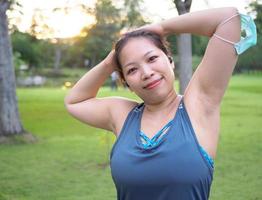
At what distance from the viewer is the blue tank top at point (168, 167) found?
5.47 ft

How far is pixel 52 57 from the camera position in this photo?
60.9 meters

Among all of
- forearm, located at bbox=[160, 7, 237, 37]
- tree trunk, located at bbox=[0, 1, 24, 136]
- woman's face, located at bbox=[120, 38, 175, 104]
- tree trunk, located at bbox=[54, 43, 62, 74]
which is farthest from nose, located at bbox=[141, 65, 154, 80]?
tree trunk, located at bbox=[54, 43, 62, 74]

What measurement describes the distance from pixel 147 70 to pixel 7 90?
8286 millimetres

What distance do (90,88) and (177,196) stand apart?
728mm

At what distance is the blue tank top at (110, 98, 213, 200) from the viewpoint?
1.67 metres

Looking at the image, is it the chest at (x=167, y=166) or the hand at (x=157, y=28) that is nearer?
the chest at (x=167, y=166)

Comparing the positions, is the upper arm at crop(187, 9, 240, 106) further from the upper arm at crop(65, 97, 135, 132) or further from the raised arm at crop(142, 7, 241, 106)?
the upper arm at crop(65, 97, 135, 132)

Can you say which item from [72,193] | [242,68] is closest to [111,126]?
[72,193]

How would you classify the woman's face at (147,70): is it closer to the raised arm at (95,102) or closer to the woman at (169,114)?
the woman at (169,114)

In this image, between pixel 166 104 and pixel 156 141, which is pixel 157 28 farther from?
pixel 156 141

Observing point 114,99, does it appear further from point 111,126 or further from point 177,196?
point 177,196

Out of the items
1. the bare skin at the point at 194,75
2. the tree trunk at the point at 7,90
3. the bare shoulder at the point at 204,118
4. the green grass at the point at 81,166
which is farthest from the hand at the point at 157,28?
the tree trunk at the point at 7,90

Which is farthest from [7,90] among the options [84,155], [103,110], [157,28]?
[157,28]

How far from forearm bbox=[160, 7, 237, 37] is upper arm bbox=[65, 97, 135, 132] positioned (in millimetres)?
346
